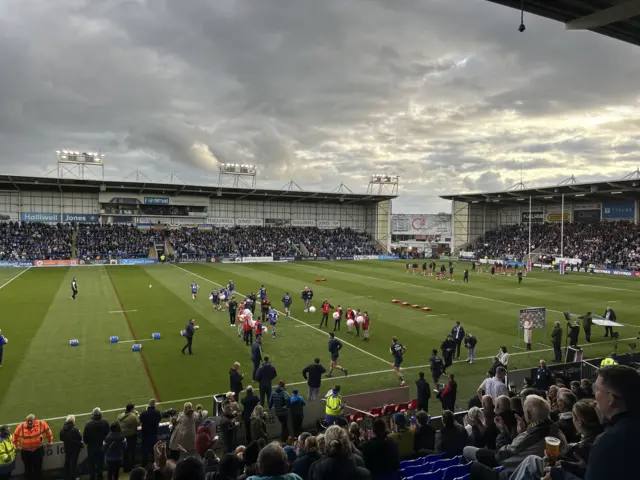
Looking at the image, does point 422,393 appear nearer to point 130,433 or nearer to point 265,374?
point 265,374

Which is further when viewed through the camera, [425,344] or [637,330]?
[637,330]

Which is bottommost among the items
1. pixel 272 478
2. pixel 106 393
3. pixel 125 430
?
pixel 106 393

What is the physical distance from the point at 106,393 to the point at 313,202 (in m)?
76.4

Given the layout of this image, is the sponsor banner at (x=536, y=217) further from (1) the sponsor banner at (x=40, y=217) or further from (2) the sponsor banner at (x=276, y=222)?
(1) the sponsor banner at (x=40, y=217)

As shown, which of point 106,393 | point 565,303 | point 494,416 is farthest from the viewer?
point 565,303

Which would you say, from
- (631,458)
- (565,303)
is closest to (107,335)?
(631,458)

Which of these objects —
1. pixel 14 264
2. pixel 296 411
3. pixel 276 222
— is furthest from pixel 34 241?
pixel 296 411

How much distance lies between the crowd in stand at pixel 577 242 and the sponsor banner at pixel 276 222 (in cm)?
3553

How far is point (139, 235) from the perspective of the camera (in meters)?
73.7

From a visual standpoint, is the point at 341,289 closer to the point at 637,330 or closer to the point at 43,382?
the point at 637,330

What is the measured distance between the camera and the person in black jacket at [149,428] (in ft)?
33.4

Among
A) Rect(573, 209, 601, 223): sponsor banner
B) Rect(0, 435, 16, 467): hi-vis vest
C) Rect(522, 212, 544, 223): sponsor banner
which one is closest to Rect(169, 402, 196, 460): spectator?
Rect(0, 435, 16, 467): hi-vis vest

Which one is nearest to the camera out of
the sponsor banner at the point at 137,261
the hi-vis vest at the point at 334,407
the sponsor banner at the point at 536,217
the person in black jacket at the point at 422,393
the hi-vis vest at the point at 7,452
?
the hi-vis vest at the point at 7,452

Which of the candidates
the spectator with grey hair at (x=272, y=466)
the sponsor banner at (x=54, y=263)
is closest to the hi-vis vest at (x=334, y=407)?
the spectator with grey hair at (x=272, y=466)
